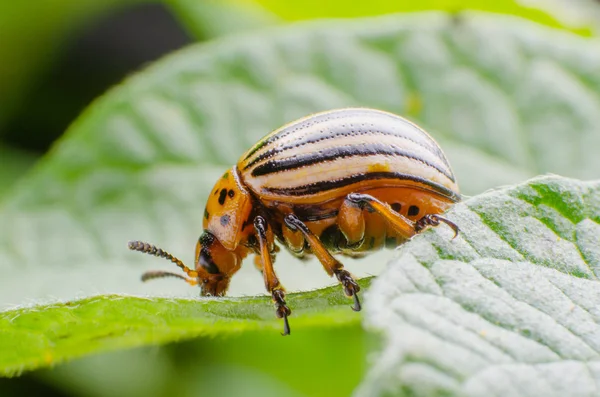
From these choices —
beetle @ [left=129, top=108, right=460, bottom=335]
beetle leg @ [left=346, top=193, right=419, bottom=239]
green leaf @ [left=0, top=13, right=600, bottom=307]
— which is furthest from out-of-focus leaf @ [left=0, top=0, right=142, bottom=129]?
beetle leg @ [left=346, top=193, right=419, bottom=239]

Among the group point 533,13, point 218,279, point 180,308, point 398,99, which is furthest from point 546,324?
point 533,13

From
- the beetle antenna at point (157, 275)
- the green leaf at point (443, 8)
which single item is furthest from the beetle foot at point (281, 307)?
the green leaf at point (443, 8)

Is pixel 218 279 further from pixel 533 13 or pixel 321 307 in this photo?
pixel 533 13

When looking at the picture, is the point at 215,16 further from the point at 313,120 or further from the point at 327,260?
the point at 327,260

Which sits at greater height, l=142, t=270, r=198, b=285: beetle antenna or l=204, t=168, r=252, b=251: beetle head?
l=204, t=168, r=252, b=251: beetle head

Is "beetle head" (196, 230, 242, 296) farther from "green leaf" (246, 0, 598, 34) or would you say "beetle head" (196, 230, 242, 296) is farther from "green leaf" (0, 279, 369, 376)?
"green leaf" (246, 0, 598, 34)
